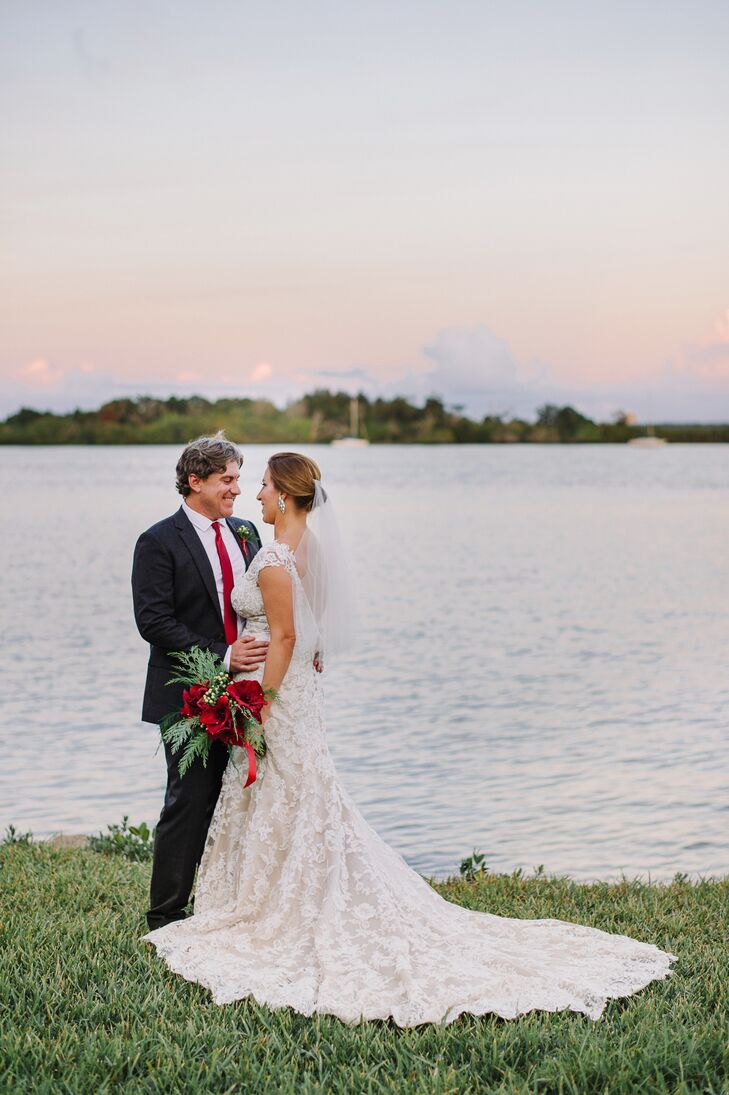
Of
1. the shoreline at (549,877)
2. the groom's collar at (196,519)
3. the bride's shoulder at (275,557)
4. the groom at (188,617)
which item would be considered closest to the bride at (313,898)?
the bride's shoulder at (275,557)

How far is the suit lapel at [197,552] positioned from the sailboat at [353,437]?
433 ft

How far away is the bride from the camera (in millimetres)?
4621

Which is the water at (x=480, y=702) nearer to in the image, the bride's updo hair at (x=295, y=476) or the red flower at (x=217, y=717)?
the red flower at (x=217, y=717)

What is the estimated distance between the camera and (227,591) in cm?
553

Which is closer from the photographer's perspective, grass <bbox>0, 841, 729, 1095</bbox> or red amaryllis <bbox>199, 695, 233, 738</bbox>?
grass <bbox>0, 841, 729, 1095</bbox>

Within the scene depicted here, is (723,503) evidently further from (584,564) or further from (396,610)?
(396,610)

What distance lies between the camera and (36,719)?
1349 centimetres

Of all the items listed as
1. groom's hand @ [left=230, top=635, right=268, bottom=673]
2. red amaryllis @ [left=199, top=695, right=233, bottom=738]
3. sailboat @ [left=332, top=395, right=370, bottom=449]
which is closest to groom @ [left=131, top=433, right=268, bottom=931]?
groom's hand @ [left=230, top=635, right=268, bottom=673]

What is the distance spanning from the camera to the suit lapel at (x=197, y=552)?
5453mm

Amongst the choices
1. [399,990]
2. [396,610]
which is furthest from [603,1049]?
[396,610]

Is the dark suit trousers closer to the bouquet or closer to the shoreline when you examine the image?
the bouquet

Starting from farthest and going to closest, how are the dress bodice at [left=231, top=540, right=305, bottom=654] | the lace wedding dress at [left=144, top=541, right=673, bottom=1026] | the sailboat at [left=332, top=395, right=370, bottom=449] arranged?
the sailboat at [left=332, top=395, right=370, bottom=449] < the dress bodice at [left=231, top=540, right=305, bottom=654] < the lace wedding dress at [left=144, top=541, right=673, bottom=1026]

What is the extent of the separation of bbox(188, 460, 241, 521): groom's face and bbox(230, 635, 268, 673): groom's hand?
2.04ft

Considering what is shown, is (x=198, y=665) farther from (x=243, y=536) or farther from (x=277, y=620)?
(x=243, y=536)
